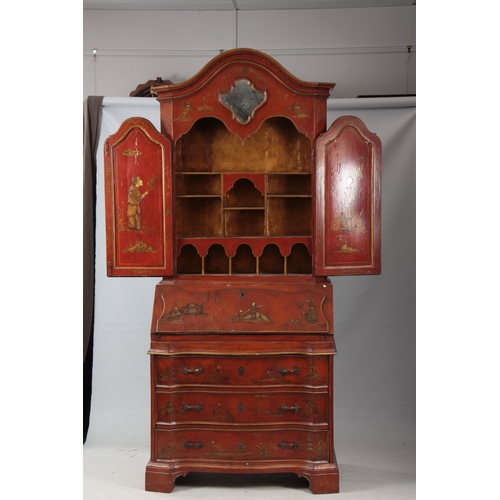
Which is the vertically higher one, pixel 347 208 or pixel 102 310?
pixel 347 208

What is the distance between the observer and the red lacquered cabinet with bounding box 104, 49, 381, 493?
3336 millimetres

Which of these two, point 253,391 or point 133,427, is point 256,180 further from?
point 133,427

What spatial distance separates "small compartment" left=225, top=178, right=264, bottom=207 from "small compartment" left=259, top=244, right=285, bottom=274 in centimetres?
31

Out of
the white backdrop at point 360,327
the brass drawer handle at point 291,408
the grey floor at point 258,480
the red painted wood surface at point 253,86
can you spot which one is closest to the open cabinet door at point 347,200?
the red painted wood surface at point 253,86

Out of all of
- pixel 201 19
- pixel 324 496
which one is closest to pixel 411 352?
pixel 324 496

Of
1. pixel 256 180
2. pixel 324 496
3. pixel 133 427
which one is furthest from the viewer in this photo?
pixel 133 427

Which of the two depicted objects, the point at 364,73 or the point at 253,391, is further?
the point at 364,73

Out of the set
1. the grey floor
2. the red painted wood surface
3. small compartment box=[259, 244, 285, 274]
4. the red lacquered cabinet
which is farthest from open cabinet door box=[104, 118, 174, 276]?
the grey floor

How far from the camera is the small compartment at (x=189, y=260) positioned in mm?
4008

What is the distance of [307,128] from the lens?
3.49 metres

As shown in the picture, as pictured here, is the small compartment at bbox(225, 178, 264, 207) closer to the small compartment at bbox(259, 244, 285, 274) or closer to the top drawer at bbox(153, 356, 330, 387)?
the small compartment at bbox(259, 244, 285, 274)

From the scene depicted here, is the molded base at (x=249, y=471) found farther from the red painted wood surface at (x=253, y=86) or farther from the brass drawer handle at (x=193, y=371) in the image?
the red painted wood surface at (x=253, y=86)

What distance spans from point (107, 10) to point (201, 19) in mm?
714

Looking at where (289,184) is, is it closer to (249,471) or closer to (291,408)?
(291,408)
